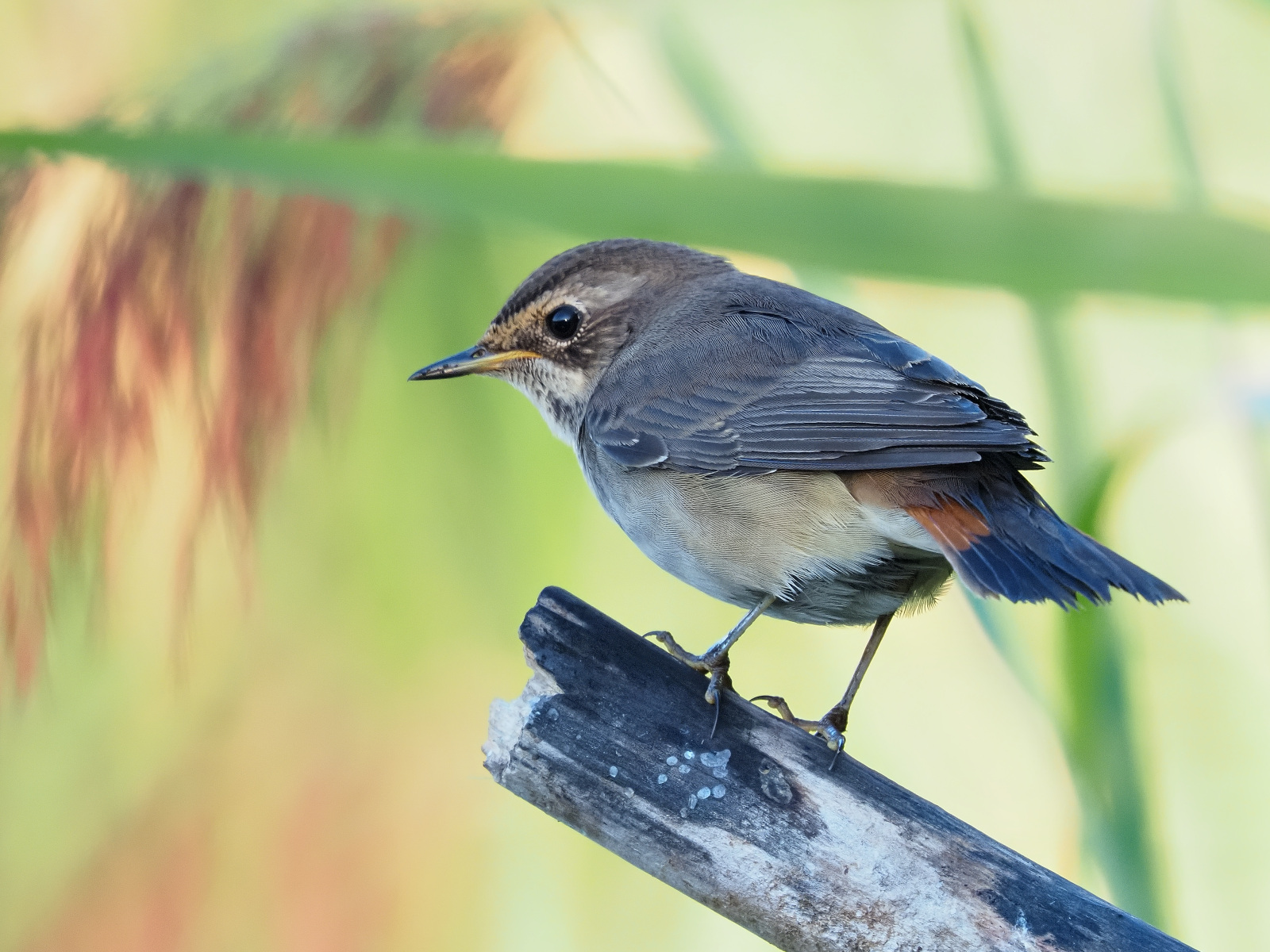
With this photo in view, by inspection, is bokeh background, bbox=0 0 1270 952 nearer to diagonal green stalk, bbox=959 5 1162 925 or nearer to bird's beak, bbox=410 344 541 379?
diagonal green stalk, bbox=959 5 1162 925

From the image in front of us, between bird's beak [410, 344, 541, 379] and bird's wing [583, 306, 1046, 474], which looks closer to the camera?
bird's wing [583, 306, 1046, 474]

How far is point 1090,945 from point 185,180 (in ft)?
6.91

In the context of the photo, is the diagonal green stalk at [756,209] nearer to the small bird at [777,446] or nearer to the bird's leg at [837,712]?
the small bird at [777,446]

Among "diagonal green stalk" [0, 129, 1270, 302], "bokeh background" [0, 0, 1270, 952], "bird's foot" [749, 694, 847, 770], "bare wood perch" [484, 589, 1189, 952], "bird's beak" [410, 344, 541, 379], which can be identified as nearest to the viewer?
"bare wood perch" [484, 589, 1189, 952]

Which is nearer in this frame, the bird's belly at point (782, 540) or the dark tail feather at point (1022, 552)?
the dark tail feather at point (1022, 552)

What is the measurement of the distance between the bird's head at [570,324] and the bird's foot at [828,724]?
61 cm

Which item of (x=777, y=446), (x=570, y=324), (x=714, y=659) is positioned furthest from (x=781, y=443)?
(x=570, y=324)

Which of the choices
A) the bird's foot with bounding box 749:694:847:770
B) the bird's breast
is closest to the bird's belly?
the bird's breast

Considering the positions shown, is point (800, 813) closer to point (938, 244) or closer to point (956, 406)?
point (956, 406)

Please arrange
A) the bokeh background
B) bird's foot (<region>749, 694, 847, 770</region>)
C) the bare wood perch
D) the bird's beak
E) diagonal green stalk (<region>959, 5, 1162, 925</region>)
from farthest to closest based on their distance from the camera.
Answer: the bokeh background
the bird's beak
diagonal green stalk (<region>959, 5, 1162, 925</region>)
bird's foot (<region>749, 694, 847, 770</region>)
the bare wood perch

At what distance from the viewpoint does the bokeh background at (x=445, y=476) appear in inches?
92.1

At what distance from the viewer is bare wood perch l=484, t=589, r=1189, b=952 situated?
1408 millimetres

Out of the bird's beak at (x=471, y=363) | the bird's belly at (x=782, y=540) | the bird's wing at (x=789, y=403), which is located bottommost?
the bird's belly at (x=782, y=540)

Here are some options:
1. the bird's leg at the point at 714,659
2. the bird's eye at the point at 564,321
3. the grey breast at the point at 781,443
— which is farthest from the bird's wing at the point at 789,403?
the bird's leg at the point at 714,659
